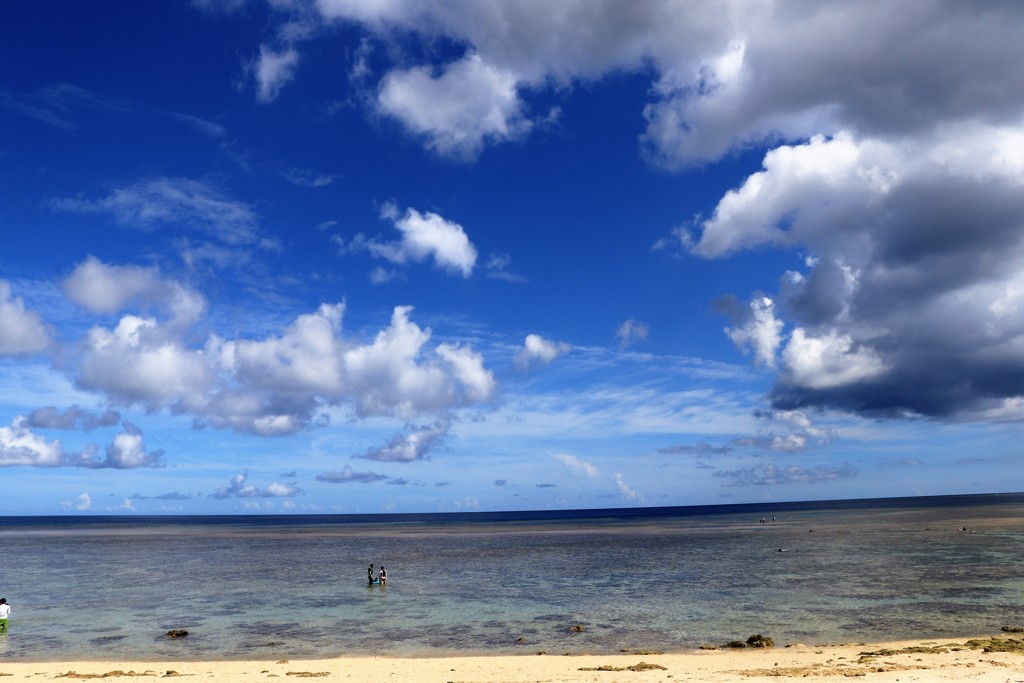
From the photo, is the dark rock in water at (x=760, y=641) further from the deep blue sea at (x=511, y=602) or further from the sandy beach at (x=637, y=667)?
the deep blue sea at (x=511, y=602)

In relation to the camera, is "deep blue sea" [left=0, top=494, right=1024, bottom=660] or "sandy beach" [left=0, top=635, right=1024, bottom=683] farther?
"deep blue sea" [left=0, top=494, right=1024, bottom=660]

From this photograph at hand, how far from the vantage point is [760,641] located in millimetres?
33656

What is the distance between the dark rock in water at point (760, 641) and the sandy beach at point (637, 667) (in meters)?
0.63

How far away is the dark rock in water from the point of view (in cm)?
3338

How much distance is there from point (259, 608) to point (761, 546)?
7253 cm

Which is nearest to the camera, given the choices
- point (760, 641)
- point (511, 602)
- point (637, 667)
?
point (637, 667)

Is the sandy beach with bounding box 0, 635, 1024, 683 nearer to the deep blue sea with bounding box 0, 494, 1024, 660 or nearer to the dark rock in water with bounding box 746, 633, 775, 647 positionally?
the dark rock in water with bounding box 746, 633, 775, 647

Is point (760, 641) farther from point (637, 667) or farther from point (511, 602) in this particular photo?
point (511, 602)

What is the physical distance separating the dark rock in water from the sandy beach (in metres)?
0.63

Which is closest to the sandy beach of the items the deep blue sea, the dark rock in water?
the dark rock in water

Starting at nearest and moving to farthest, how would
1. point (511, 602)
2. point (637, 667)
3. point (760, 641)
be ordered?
point (637, 667) → point (760, 641) → point (511, 602)

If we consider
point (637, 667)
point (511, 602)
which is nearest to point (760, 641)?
point (637, 667)

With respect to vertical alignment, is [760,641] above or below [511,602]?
above

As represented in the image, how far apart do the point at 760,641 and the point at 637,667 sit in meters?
8.50
